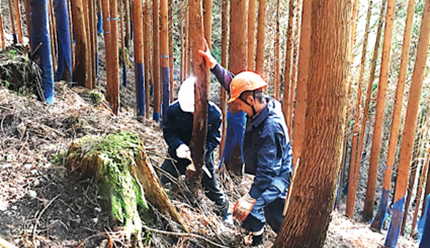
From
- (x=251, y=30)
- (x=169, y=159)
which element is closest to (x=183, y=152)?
(x=169, y=159)

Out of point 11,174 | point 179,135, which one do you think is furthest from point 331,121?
point 11,174

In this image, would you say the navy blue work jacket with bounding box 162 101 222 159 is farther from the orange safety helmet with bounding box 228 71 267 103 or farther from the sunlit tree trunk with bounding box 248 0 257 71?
the sunlit tree trunk with bounding box 248 0 257 71

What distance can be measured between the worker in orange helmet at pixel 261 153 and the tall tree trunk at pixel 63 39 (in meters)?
3.27

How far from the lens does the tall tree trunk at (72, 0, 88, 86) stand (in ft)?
19.9

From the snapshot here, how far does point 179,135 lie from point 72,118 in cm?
123

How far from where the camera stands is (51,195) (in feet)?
8.19

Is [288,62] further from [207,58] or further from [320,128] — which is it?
[320,128]

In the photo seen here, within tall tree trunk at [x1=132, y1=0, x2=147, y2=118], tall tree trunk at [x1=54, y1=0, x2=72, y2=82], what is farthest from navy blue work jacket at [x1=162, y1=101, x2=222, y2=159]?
tall tree trunk at [x1=132, y1=0, x2=147, y2=118]

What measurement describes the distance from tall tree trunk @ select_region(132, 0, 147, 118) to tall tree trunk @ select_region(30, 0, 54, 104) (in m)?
2.69

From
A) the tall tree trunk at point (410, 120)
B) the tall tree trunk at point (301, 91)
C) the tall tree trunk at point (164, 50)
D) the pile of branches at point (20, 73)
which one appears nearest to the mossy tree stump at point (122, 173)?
the pile of branches at point (20, 73)

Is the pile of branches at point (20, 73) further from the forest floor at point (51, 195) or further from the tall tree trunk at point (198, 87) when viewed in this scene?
the tall tree trunk at point (198, 87)

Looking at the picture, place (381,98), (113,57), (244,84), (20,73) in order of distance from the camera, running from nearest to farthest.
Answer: (244,84), (20,73), (113,57), (381,98)

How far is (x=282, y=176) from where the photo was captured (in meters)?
3.29

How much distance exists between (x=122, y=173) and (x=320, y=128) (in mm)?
1506
